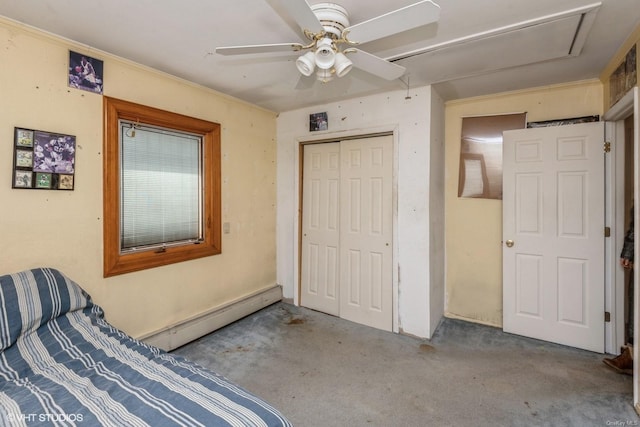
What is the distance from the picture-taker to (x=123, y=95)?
2.34 meters

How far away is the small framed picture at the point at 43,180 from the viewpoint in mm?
1919

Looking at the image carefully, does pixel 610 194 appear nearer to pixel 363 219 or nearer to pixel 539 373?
pixel 539 373

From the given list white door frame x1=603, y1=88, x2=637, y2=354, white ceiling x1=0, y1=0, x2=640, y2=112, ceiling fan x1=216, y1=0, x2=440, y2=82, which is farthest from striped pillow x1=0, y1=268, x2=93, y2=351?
white door frame x1=603, y1=88, x2=637, y2=354

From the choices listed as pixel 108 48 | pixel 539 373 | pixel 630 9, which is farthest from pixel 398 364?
pixel 108 48

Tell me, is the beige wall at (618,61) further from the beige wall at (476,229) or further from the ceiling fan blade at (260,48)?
the ceiling fan blade at (260,48)

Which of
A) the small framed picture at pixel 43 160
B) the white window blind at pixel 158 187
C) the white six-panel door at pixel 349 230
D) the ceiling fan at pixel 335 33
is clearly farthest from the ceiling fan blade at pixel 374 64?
the small framed picture at pixel 43 160

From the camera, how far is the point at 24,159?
6.11ft

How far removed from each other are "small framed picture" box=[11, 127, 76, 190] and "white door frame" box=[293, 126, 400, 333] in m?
2.15

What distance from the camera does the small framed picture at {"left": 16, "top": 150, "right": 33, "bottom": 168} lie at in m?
1.84

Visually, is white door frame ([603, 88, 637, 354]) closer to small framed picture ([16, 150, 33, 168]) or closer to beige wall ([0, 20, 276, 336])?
beige wall ([0, 20, 276, 336])

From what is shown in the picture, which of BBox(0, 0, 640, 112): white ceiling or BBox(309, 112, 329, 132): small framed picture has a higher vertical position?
BBox(0, 0, 640, 112): white ceiling

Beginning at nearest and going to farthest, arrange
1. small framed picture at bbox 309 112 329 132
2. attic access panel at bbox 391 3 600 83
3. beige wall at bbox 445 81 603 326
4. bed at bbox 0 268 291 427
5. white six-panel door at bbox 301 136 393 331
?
bed at bbox 0 268 291 427
attic access panel at bbox 391 3 600 83
beige wall at bbox 445 81 603 326
white six-panel door at bbox 301 136 393 331
small framed picture at bbox 309 112 329 132

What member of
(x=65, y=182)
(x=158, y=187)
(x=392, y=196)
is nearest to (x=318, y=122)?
(x=392, y=196)

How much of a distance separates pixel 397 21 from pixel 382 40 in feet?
2.41
